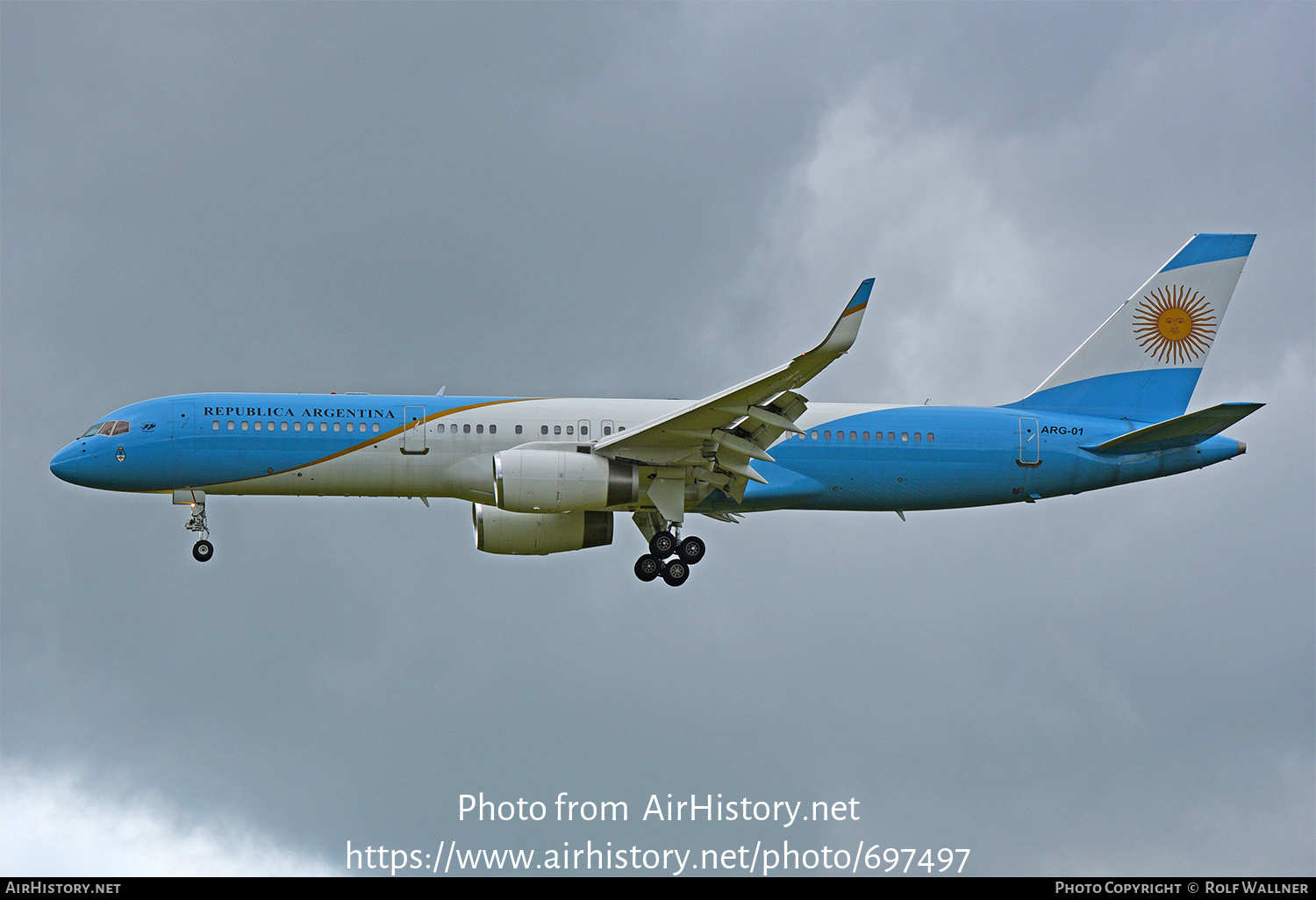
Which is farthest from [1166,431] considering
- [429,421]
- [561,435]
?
[429,421]

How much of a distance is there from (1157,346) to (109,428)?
93.8 ft

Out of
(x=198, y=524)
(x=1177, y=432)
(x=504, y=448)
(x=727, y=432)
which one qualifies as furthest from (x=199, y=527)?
(x=1177, y=432)

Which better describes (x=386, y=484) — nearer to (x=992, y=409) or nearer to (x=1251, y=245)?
(x=992, y=409)

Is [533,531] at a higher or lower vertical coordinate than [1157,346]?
lower

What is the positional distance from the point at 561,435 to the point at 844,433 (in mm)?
7411

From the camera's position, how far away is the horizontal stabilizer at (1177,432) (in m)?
33.5

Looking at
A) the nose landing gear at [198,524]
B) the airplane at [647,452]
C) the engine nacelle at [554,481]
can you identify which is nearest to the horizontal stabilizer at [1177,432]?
the airplane at [647,452]

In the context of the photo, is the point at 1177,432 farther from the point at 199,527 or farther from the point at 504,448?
the point at 199,527

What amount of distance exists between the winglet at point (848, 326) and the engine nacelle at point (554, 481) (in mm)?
6816

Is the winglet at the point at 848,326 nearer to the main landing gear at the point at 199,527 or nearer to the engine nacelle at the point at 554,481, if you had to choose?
the engine nacelle at the point at 554,481

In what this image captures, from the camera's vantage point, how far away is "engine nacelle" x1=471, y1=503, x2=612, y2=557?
3544 cm

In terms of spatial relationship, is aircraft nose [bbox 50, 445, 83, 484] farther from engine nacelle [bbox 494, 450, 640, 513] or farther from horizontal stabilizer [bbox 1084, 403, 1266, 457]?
horizontal stabilizer [bbox 1084, 403, 1266, 457]

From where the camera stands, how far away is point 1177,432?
115ft

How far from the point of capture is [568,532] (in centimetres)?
3575
